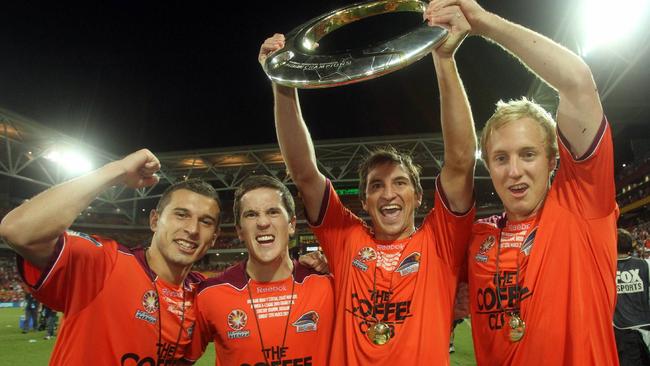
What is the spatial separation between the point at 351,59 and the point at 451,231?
3.85ft

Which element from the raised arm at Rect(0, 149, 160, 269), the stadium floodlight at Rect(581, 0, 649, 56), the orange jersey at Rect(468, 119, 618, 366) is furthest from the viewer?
the stadium floodlight at Rect(581, 0, 649, 56)

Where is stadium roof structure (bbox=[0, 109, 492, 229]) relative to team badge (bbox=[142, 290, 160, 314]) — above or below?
above

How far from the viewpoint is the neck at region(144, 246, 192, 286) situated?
297cm

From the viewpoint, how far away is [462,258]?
2760 millimetres

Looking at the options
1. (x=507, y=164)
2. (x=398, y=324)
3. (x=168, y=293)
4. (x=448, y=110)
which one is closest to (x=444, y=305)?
(x=398, y=324)

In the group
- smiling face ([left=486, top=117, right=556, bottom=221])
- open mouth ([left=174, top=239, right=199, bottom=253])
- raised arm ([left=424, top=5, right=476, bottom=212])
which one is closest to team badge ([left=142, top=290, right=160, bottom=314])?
open mouth ([left=174, top=239, right=199, bottom=253])

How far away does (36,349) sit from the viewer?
1042 cm

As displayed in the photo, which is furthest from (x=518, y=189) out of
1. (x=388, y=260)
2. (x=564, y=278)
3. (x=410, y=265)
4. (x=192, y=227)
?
(x=192, y=227)

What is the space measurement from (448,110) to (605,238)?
1.02 m

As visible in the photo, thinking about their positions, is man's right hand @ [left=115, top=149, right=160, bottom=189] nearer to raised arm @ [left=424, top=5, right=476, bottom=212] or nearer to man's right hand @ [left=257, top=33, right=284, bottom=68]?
man's right hand @ [left=257, top=33, right=284, bottom=68]

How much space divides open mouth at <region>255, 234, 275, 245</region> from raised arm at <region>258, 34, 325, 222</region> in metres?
0.33

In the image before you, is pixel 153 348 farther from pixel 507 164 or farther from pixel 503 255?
pixel 507 164

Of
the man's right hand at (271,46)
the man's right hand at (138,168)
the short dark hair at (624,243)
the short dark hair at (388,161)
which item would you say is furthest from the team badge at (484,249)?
the short dark hair at (624,243)

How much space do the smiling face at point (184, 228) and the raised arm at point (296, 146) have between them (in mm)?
639
